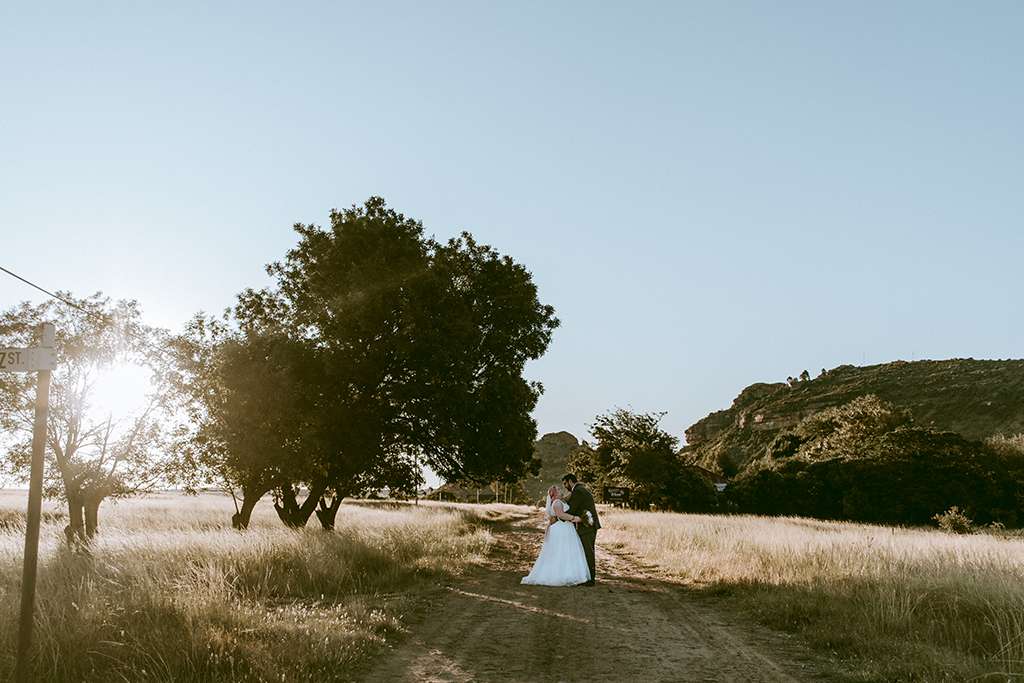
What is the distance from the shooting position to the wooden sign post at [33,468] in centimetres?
590

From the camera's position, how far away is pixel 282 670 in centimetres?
689

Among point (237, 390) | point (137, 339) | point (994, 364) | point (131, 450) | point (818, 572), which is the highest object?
point (994, 364)

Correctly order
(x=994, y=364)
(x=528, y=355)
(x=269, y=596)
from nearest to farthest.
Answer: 1. (x=269, y=596)
2. (x=528, y=355)
3. (x=994, y=364)

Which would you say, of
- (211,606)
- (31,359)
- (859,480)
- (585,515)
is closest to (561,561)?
(585,515)

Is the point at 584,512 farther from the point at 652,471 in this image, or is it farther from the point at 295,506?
the point at 652,471

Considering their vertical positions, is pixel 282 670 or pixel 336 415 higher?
pixel 336 415

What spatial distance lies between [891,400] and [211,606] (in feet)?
391

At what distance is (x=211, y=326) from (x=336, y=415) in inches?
189

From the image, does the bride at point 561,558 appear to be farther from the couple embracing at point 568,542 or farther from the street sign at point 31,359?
the street sign at point 31,359

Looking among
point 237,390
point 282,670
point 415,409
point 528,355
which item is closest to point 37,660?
point 282,670

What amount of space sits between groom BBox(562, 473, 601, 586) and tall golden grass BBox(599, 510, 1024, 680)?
239cm

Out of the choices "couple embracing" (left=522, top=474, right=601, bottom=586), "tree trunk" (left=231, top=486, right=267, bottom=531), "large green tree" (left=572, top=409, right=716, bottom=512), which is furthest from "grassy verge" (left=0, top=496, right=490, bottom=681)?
"large green tree" (left=572, top=409, right=716, bottom=512)

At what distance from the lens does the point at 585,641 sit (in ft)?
30.3

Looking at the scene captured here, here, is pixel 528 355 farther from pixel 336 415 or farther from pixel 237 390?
pixel 237 390
